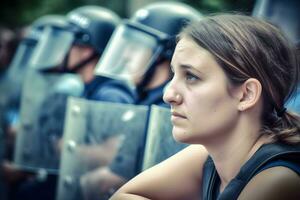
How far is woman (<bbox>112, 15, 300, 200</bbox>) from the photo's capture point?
1871mm

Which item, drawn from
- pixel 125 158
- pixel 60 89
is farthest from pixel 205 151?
pixel 60 89

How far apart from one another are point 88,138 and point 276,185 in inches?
67.8

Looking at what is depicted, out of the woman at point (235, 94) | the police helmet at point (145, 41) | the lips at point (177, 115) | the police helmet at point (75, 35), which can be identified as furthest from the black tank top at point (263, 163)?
the police helmet at point (75, 35)

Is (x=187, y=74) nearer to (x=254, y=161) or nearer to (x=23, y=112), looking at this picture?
(x=254, y=161)

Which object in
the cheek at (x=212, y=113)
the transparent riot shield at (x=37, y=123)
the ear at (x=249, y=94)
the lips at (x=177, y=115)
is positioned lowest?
the transparent riot shield at (x=37, y=123)

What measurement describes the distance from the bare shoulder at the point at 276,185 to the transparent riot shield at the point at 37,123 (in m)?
2.57

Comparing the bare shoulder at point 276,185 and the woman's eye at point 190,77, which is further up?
the woman's eye at point 190,77

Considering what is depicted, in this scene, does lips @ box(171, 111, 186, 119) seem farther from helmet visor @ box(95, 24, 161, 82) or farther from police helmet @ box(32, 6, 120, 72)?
police helmet @ box(32, 6, 120, 72)

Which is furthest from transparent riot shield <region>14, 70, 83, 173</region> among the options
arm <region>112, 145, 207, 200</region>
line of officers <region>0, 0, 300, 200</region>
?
arm <region>112, 145, 207, 200</region>

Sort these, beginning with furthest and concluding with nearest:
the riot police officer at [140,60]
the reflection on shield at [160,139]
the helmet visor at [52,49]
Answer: the helmet visor at [52,49] < the riot police officer at [140,60] < the reflection on shield at [160,139]

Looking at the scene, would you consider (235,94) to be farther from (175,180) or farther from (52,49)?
(52,49)

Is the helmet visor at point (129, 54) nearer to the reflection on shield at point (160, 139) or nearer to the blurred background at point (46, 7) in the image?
the blurred background at point (46, 7)

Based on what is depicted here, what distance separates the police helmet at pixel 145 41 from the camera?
347 cm

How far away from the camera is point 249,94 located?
6.23 ft
